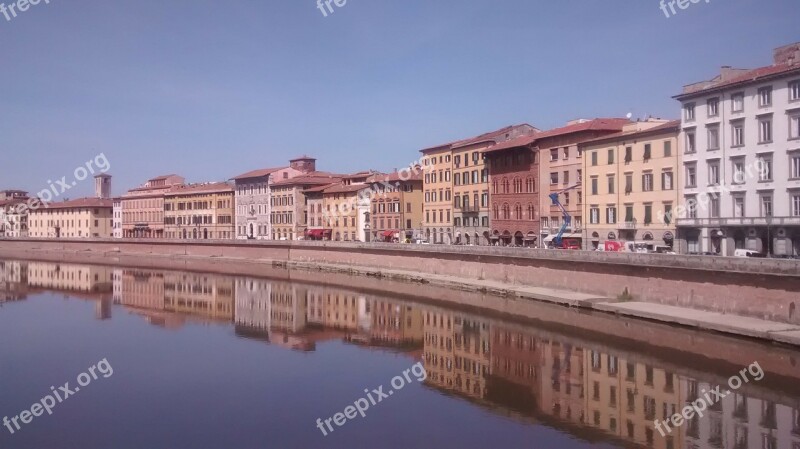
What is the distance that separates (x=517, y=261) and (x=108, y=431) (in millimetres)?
34852

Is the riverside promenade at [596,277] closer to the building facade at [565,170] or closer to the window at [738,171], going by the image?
the building facade at [565,170]

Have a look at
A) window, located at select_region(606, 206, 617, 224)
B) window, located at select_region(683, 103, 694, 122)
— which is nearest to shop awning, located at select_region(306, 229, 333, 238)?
window, located at select_region(606, 206, 617, 224)

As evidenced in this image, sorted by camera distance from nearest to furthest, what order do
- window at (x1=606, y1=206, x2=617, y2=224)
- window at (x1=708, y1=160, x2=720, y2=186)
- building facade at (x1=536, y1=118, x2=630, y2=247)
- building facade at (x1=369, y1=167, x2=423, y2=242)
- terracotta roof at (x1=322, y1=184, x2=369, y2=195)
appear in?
1. window at (x1=708, y1=160, x2=720, y2=186)
2. window at (x1=606, y1=206, x2=617, y2=224)
3. building facade at (x1=536, y1=118, x2=630, y2=247)
4. building facade at (x1=369, y1=167, x2=423, y2=242)
5. terracotta roof at (x1=322, y1=184, x2=369, y2=195)

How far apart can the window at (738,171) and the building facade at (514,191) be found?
20499mm

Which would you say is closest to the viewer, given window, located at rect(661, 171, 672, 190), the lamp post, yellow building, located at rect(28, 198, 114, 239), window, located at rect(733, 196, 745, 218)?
the lamp post

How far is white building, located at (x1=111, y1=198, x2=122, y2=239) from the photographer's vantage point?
131125 mm

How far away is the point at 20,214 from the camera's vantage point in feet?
475

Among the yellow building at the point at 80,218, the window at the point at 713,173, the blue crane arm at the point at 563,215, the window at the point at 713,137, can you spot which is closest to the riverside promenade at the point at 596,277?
the blue crane arm at the point at 563,215

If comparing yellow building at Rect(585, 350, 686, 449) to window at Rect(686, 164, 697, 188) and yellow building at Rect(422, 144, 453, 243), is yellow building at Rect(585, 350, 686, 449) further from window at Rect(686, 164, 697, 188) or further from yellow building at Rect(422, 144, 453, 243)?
yellow building at Rect(422, 144, 453, 243)

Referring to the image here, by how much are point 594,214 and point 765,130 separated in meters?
16.0

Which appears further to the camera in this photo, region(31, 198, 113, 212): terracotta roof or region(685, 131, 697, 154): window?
region(31, 198, 113, 212): terracotta roof

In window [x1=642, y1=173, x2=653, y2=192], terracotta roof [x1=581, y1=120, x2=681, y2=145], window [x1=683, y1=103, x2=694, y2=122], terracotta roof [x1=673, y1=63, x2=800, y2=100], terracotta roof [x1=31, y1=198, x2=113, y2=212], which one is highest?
terracotta roof [x1=673, y1=63, x2=800, y2=100]

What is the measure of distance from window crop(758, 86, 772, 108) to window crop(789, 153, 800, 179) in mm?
3495

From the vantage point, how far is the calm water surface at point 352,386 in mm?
19781
